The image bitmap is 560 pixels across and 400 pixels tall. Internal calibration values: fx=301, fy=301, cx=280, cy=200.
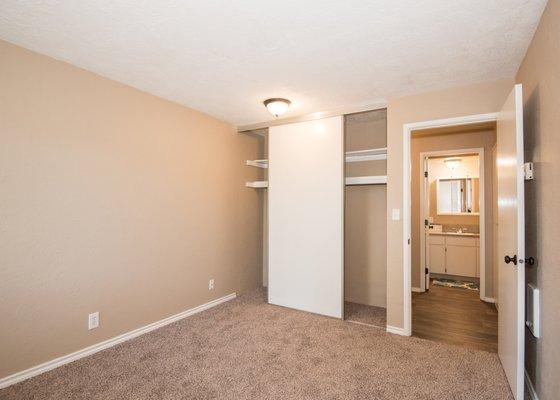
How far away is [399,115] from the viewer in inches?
121

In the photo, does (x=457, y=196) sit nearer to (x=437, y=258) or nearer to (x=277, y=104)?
(x=437, y=258)

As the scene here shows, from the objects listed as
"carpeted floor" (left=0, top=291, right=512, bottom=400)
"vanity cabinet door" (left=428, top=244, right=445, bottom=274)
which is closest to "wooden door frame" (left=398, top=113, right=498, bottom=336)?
"carpeted floor" (left=0, top=291, right=512, bottom=400)

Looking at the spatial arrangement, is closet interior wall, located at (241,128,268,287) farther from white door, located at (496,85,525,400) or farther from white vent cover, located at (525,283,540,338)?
white vent cover, located at (525,283,540,338)

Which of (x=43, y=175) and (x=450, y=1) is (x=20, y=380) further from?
(x=450, y=1)

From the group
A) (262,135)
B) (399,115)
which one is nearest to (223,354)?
(399,115)

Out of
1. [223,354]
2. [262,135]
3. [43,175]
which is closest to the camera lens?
[43,175]

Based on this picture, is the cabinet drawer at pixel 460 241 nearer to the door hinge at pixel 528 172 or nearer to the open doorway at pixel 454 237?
the open doorway at pixel 454 237

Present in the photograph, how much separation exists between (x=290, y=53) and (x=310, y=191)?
67.5 inches

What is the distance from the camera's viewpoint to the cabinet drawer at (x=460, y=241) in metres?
5.21

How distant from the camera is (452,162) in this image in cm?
592

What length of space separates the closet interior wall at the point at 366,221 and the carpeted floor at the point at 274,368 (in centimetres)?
85

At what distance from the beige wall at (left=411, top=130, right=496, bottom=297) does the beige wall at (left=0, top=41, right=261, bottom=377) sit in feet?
9.76

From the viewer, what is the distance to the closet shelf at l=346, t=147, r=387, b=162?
11.9 feet

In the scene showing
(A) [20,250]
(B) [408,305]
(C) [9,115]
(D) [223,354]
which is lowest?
(D) [223,354]
